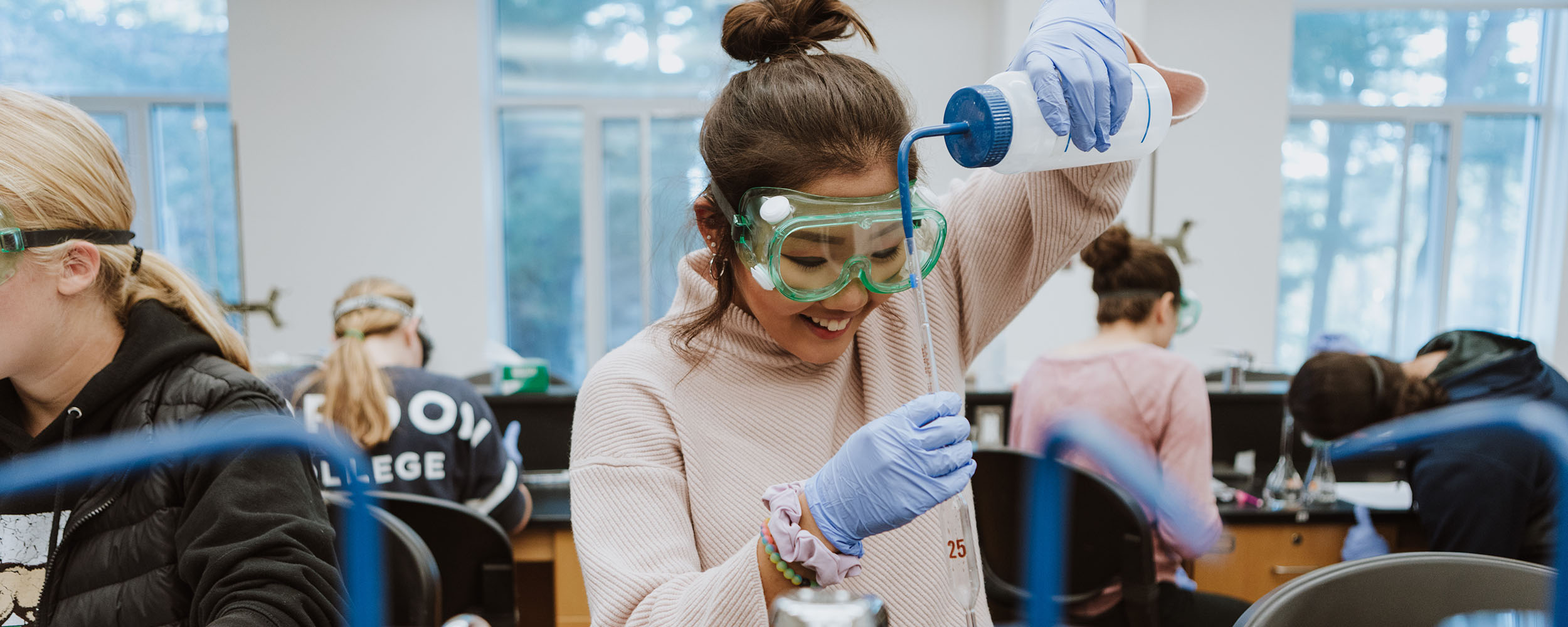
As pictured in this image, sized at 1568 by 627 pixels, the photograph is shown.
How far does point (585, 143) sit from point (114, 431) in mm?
4679

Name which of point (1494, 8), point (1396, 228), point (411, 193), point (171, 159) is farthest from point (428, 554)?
point (1494, 8)

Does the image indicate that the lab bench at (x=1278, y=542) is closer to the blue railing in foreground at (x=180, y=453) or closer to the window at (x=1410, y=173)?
the blue railing in foreground at (x=180, y=453)

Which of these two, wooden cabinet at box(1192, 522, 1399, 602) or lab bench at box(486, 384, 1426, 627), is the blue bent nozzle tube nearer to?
lab bench at box(486, 384, 1426, 627)

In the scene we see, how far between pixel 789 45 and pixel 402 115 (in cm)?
486

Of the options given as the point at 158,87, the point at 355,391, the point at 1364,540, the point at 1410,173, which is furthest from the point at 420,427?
the point at 1410,173

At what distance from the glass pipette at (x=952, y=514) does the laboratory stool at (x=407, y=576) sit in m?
0.95

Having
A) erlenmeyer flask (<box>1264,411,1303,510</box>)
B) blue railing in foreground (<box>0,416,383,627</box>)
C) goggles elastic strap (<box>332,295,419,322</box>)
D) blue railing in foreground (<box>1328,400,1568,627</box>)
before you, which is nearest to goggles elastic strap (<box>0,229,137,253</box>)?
blue railing in foreground (<box>0,416,383,627</box>)

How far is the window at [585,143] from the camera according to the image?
5.53 m

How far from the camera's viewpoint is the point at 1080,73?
32.9 inches

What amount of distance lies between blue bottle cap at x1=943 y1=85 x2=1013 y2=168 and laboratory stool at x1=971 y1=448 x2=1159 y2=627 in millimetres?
1263

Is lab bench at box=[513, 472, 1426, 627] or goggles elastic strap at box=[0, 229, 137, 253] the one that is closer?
goggles elastic strap at box=[0, 229, 137, 253]

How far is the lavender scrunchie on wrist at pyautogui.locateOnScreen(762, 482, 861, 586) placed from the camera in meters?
0.73

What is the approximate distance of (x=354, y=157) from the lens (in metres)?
5.28

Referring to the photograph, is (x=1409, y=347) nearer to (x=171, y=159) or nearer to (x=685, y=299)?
(x=685, y=299)
